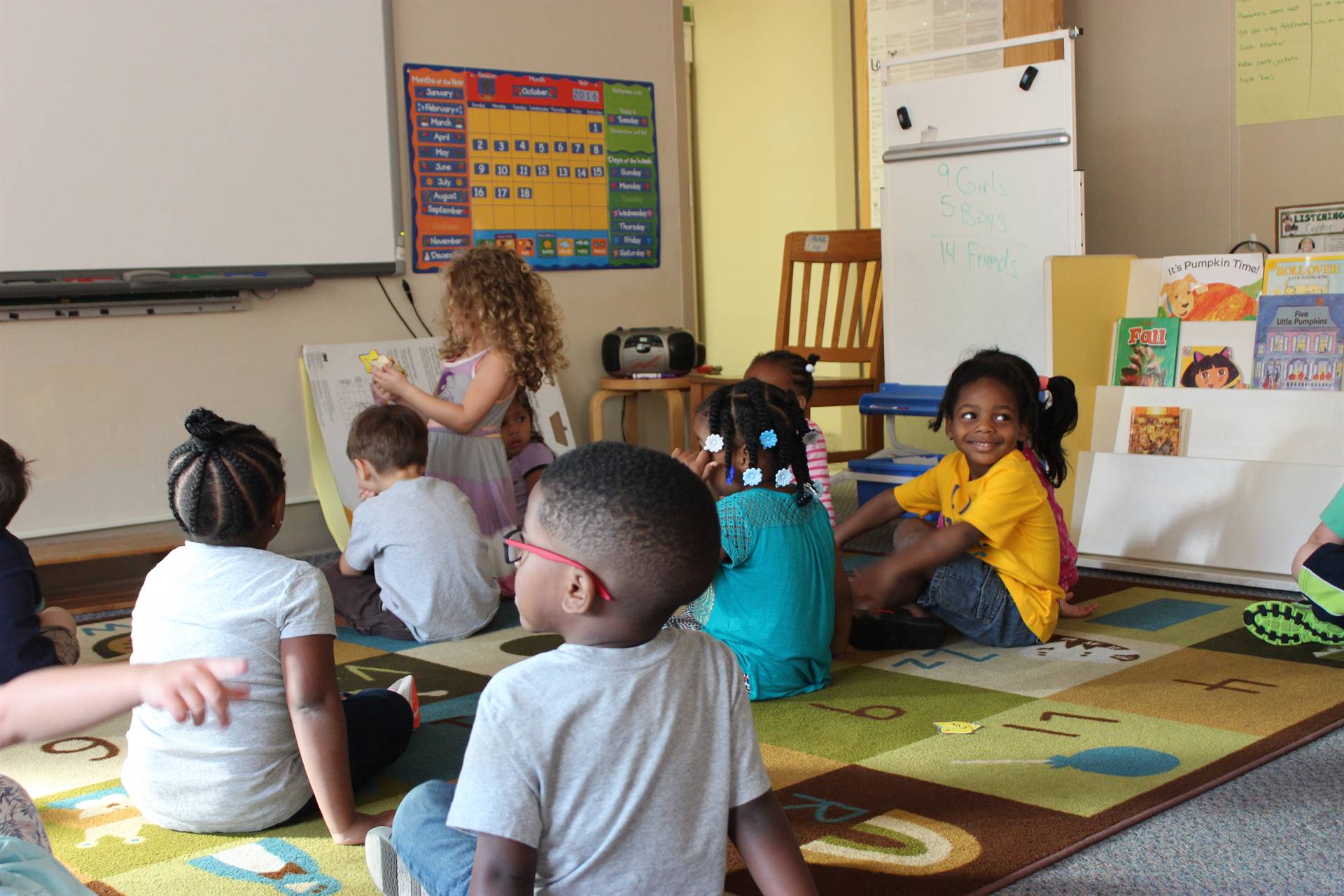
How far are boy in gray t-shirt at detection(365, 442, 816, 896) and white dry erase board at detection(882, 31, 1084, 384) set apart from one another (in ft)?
8.71

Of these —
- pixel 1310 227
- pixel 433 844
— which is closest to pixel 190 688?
pixel 433 844

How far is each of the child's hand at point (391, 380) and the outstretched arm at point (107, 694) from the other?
243 centimetres

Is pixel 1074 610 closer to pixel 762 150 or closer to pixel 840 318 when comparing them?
pixel 840 318

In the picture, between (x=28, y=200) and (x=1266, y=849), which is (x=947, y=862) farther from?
(x=28, y=200)

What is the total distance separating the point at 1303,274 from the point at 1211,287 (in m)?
0.25

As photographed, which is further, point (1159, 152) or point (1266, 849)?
point (1159, 152)

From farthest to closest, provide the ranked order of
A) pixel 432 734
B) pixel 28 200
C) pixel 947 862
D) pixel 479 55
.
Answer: pixel 479 55 < pixel 28 200 < pixel 432 734 < pixel 947 862

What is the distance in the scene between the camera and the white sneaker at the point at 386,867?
1369 mm

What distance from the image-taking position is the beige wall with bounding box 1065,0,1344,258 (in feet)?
14.8

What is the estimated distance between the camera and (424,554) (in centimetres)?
282

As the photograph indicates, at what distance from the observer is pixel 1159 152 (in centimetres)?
484

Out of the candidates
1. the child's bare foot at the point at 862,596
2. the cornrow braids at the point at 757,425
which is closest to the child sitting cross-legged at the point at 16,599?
the cornrow braids at the point at 757,425

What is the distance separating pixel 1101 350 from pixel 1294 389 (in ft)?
1.76

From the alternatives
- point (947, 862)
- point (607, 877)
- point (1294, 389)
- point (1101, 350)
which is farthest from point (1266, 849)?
point (1101, 350)
